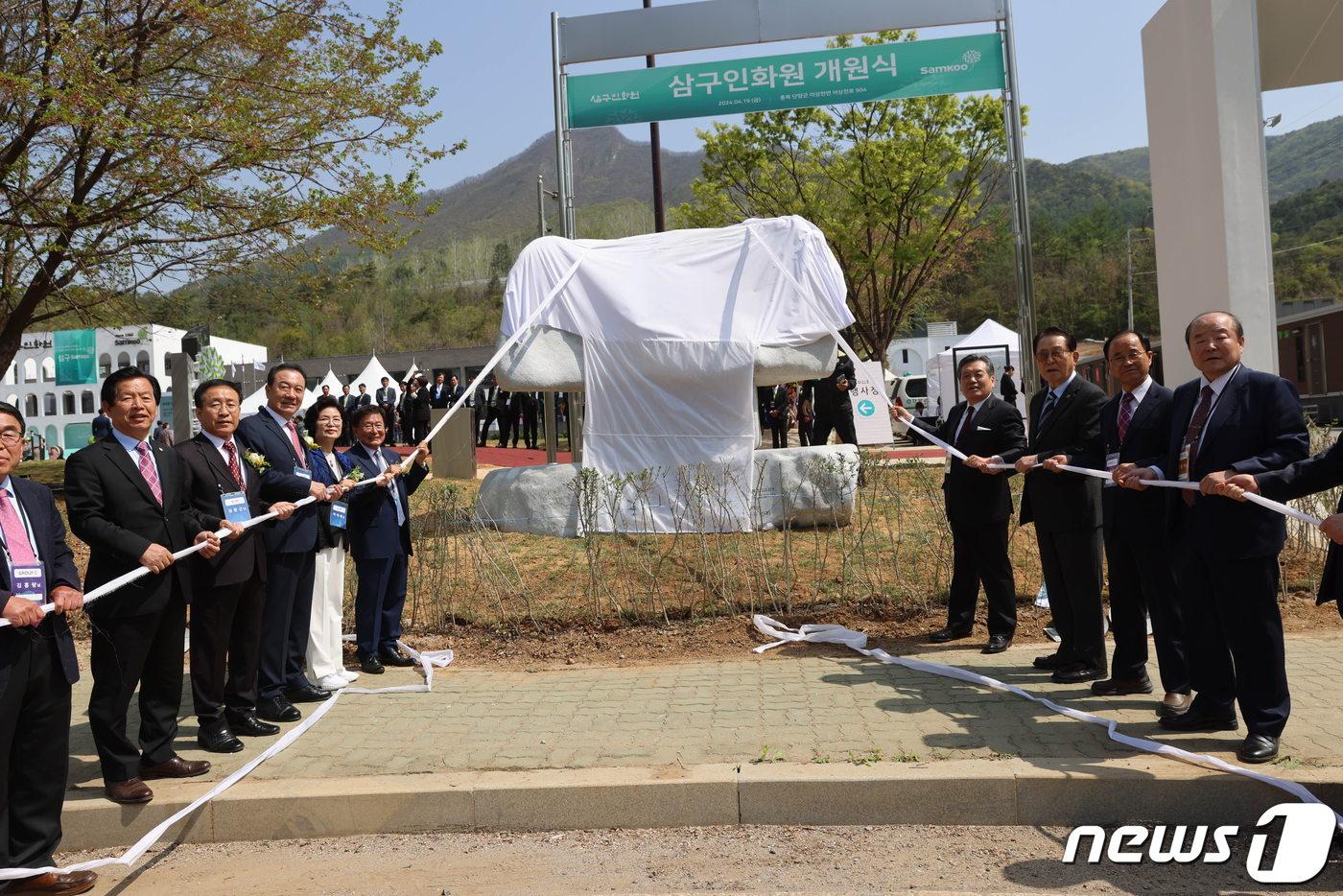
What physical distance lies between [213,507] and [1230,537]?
4.84m

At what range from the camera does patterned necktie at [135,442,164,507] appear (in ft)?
15.5

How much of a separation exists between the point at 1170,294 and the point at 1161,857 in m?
8.36

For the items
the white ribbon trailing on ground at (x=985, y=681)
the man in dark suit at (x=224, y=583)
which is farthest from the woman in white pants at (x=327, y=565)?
the white ribbon trailing on ground at (x=985, y=681)

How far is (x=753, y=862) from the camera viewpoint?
3.98m

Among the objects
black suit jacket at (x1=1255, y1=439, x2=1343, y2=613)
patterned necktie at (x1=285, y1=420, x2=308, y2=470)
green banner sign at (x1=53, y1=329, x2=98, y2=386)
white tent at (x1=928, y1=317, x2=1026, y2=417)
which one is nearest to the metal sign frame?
patterned necktie at (x1=285, y1=420, x2=308, y2=470)

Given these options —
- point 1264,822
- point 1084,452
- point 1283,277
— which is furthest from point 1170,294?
point 1283,277

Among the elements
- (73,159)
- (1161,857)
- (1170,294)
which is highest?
(73,159)

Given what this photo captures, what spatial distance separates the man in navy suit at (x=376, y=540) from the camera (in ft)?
21.9

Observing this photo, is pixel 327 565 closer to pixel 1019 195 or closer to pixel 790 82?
pixel 790 82

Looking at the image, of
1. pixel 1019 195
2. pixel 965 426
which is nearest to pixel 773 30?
pixel 1019 195

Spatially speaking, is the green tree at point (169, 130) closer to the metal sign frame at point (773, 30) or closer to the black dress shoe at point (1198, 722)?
the metal sign frame at point (773, 30)

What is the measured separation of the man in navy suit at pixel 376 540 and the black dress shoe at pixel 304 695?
0.63 meters

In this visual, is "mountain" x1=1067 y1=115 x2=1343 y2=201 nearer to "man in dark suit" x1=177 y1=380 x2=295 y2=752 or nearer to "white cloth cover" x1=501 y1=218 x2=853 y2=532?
"white cloth cover" x1=501 y1=218 x2=853 y2=532

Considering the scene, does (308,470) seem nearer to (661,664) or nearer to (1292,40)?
(661,664)
